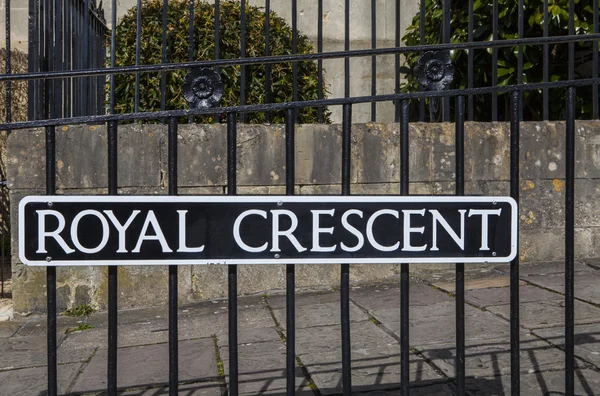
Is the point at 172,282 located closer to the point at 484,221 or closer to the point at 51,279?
the point at 51,279

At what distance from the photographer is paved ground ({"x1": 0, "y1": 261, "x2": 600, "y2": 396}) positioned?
3.13 m

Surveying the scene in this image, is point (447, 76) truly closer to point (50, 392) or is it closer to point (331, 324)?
point (50, 392)

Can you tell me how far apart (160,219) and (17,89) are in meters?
6.50

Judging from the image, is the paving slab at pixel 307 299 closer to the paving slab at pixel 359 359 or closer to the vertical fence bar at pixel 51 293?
the paving slab at pixel 359 359

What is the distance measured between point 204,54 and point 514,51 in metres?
2.48

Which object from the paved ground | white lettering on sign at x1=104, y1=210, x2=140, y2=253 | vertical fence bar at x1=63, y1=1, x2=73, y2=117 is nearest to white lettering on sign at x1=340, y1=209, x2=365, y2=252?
white lettering on sign at x1=104, y1=210, x2=140, y2=253

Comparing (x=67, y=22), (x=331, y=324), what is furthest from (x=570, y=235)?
(x=67, y=22)

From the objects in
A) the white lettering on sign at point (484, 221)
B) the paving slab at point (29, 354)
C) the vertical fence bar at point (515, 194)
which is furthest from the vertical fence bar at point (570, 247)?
the paving slab at point (29, 354)

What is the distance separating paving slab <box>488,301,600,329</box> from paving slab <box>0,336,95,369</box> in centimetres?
238

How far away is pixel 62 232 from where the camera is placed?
2129mm

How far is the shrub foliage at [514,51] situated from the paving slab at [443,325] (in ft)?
7.51

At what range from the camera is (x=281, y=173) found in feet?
16.4

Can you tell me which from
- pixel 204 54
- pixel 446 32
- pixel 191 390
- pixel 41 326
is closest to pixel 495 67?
pixel 446 32

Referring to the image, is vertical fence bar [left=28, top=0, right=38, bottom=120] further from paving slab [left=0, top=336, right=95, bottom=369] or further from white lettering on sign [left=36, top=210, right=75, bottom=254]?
white lettering on sign [left=36, top=210, right=75, bottom=254]
